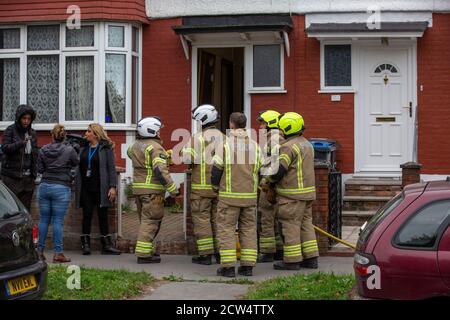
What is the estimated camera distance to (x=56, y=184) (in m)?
10.6

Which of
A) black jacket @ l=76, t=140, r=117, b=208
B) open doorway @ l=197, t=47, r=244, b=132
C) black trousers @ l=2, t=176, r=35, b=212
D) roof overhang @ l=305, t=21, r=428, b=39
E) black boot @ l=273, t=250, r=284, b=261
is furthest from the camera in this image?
open doorway @ l=197, t=47, r=244, b=132

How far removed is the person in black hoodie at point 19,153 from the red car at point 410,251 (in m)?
5.99

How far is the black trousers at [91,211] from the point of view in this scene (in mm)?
11391

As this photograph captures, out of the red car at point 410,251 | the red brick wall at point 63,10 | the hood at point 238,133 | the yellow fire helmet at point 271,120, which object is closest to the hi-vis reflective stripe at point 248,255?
the hood at point 238,133

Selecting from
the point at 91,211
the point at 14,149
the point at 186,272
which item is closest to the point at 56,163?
the point at 14,149

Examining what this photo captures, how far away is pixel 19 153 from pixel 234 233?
339 centimetres

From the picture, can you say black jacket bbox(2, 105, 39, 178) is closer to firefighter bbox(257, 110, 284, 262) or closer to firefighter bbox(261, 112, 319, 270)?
firefighter bbox(257, 110, 284, 262)

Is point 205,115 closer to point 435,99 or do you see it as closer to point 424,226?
point 424,226

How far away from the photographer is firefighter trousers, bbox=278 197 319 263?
1004cm

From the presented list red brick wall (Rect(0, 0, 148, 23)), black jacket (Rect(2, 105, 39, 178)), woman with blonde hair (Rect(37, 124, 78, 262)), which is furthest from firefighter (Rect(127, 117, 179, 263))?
red brick wall (Rect(0, 0, 148, 23))

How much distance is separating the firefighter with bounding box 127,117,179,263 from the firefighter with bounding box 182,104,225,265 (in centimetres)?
33

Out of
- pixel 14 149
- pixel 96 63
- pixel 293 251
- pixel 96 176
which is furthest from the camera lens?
pixel 96 63

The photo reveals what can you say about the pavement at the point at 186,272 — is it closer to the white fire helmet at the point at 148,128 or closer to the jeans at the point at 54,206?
the jeans at the point at 54,206

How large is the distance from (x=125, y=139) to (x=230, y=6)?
3.23 meters
